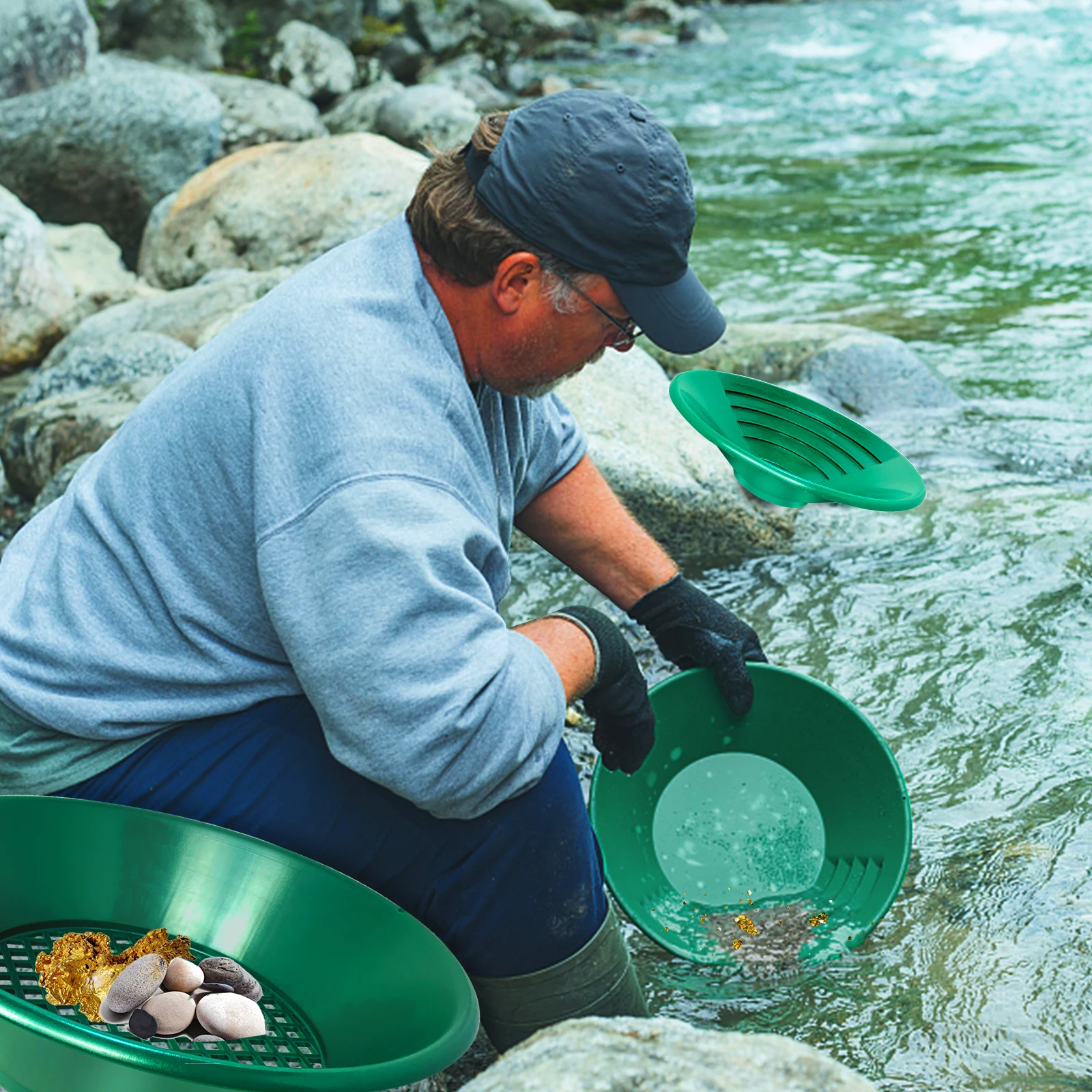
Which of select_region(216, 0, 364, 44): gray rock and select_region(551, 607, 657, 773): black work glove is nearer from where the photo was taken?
select_region(551, 607, 657, 773): black work glove

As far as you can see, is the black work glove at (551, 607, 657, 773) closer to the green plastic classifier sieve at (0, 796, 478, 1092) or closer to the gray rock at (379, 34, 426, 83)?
the green plastic classifier sieve at (0, 796, 478, 1092)

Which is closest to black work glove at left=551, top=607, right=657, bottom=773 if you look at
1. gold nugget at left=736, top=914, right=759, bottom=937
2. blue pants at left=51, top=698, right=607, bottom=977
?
blue pants at left=51, top=698, right=607, bottom=977

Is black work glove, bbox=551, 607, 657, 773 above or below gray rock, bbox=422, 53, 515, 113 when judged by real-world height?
above

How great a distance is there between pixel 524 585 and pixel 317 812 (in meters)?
2.12

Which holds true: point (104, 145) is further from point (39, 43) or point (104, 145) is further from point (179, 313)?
point (179, 313)

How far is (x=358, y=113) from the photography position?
40.3ft

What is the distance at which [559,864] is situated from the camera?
1.99 metres

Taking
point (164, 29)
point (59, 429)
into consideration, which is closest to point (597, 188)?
point (59, 429)

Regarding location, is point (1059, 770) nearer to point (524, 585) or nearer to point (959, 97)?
point (524, 585)

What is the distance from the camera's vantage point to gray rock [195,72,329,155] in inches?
424

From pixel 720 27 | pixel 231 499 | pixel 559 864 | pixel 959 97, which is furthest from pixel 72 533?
pixel 720 27

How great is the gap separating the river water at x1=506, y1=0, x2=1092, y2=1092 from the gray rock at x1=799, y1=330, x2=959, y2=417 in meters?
0.15

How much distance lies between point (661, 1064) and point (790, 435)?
1634 mm

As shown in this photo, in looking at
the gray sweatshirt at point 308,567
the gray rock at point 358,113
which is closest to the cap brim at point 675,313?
the gray sweatshirt at point 308,567
